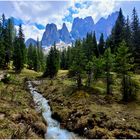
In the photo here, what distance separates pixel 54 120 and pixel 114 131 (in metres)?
11.0

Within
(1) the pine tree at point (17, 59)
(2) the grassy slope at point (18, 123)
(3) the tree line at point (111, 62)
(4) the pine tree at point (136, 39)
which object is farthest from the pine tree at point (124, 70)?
(1) the pine tree at point (17, 59)

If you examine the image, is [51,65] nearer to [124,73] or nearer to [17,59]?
[17,59]

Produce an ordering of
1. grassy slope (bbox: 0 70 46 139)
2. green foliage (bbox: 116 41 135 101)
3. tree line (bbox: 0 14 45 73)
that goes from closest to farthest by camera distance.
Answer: grassy slope (bbox: 0 70 46 139), green foliage (bbox: 116 41 135 101), tree line (bbox: 0 14 45 73)

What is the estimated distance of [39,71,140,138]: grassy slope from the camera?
34.2m

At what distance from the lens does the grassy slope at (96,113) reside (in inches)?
1346

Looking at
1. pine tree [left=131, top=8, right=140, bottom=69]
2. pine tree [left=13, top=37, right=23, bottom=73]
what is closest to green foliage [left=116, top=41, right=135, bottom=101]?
pine tree [left=131, top=8, right=140, bottom=69]

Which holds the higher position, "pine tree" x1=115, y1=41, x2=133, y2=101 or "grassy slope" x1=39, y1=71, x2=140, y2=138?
"pine tree" x1=115, y1=41, x2=133, y2=101

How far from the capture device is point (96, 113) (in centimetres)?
4097

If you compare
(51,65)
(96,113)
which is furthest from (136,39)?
(96,113)

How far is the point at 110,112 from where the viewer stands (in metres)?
42.2

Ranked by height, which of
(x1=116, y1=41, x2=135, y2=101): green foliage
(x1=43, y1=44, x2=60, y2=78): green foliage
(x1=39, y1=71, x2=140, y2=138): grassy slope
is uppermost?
(x1=43, y1=44, x2=60, y2=78): green foliage

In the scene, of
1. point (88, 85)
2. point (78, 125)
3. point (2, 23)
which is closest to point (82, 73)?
point (88, 85)

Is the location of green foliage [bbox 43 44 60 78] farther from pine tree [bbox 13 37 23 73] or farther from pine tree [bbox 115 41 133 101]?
pine tree [bbox 115 41 133 101]

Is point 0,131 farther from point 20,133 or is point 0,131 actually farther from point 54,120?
point 54,120
